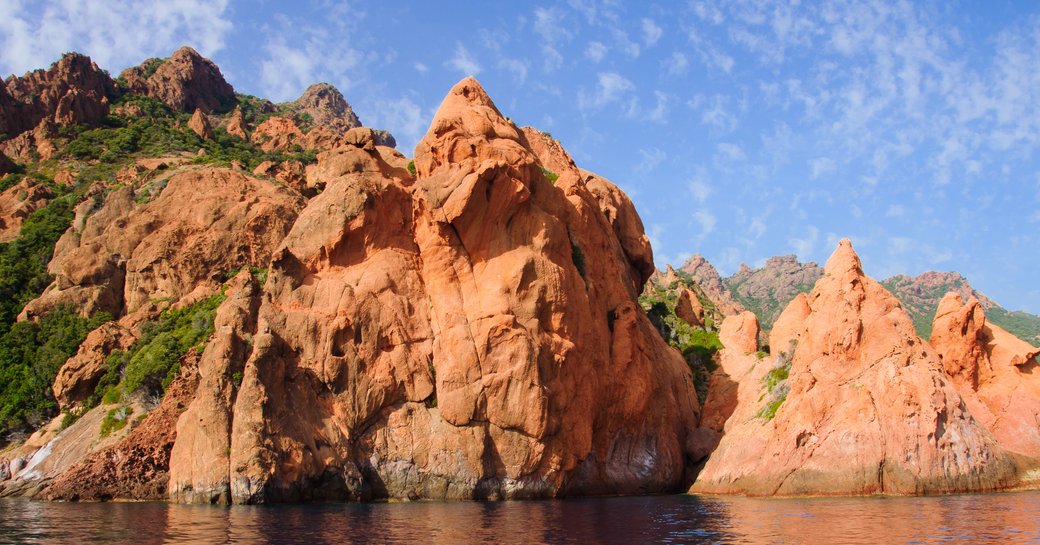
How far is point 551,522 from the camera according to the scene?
26734 mm

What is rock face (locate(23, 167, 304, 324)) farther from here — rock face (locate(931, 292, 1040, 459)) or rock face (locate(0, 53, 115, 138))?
rock face (locate(931, 292, 1040, 459))

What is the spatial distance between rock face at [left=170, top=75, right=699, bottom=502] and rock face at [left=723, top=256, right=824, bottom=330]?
4237 inches

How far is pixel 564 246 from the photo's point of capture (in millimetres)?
43781

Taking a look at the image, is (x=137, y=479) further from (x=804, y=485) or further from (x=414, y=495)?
(x=804, y=485)

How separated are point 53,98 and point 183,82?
27242 mm

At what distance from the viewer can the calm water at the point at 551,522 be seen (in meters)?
21.5

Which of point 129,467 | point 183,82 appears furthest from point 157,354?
point 183,82


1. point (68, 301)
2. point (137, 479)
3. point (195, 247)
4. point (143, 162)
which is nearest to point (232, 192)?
point (195, 247)

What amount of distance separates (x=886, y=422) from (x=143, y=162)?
2658 inches

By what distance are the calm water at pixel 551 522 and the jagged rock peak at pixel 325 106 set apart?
115 meters

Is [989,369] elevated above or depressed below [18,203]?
below

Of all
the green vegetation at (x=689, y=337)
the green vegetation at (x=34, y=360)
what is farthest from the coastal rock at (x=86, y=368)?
the green vegetation at (x=689, y=337)

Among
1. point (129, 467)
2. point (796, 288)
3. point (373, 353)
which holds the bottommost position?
point (129, 467)

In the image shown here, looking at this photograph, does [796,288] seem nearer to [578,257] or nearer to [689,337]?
[689,337]
